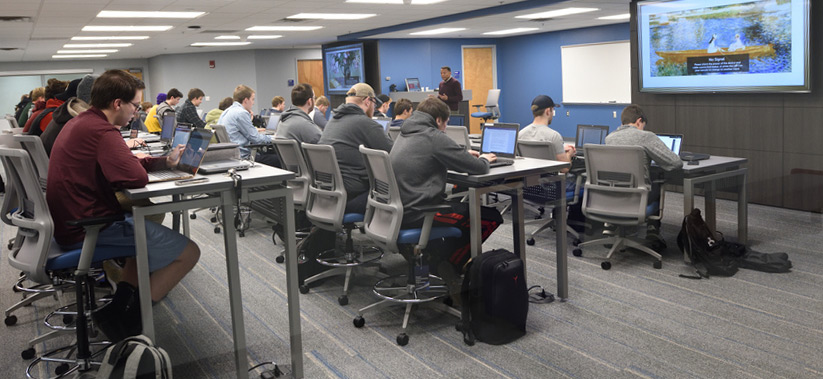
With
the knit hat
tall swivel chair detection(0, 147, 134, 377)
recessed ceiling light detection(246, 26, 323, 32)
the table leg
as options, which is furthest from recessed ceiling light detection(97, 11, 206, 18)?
the table leg

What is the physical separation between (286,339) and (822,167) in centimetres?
485

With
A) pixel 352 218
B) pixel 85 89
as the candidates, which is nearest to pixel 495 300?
pixel 352 218

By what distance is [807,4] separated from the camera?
536 cm

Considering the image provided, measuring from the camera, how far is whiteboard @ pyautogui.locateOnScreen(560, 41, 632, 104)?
39.1ft

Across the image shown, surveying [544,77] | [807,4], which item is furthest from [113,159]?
[544,77]

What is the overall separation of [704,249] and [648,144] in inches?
29.5

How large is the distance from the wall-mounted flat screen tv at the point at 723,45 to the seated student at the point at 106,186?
5221 mm

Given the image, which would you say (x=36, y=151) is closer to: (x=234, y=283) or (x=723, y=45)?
(x=234, y=283)

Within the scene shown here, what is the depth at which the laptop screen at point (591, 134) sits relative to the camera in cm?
508

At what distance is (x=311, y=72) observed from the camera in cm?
1794

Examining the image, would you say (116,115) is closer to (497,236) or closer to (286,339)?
(286,339)

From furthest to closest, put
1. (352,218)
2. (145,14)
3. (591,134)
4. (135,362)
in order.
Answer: (145,14) → (591,134) → (352,218) → (135,362)

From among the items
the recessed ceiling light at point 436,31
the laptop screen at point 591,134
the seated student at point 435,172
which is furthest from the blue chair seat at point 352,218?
the recessed ceiling light at point 436,31

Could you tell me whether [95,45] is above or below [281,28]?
above
